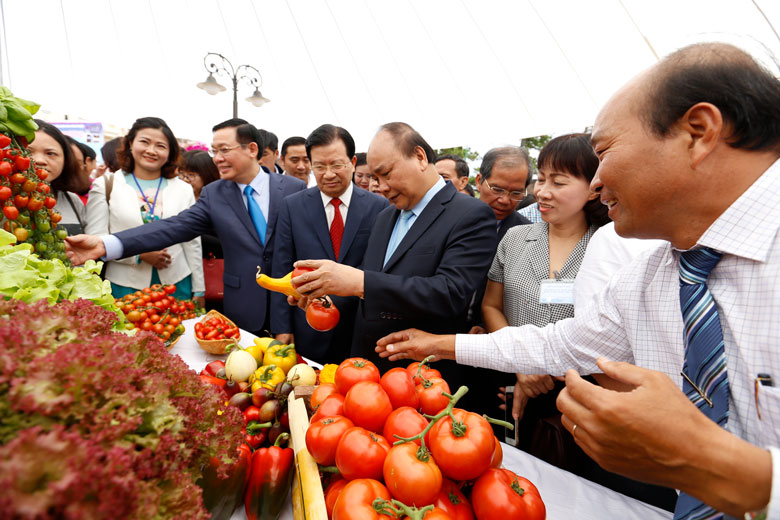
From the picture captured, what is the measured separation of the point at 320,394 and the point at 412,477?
1.94 ft

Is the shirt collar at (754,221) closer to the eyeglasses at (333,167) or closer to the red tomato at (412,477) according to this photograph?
the red tomato at (412,477)

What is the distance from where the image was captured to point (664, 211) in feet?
3.43

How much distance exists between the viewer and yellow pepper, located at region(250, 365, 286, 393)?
1935mm

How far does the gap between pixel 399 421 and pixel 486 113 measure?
41.1 ft

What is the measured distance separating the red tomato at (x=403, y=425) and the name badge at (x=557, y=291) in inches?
47.9

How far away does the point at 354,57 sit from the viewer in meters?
14.4

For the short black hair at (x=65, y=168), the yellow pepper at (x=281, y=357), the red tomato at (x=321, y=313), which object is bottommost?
the yellow pepper at (x=281, y=357)

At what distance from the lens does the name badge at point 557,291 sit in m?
2.02

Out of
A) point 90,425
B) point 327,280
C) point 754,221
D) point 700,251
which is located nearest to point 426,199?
point 327,280

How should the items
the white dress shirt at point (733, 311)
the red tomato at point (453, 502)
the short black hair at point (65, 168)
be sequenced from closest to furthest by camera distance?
1. the white dress shirt at point (733, 311)
2. the red tomato at point (453, 502)
3. the short black hair at point (65, 168)

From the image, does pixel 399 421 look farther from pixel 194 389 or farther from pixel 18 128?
pixel 18 128

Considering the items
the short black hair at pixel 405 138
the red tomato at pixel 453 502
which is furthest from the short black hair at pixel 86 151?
the red tomato at pixel 453 502

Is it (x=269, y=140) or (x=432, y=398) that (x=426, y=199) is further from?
(x=269, y=140)

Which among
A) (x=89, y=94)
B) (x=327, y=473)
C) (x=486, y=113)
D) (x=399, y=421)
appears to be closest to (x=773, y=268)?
(x=399, y=421)
